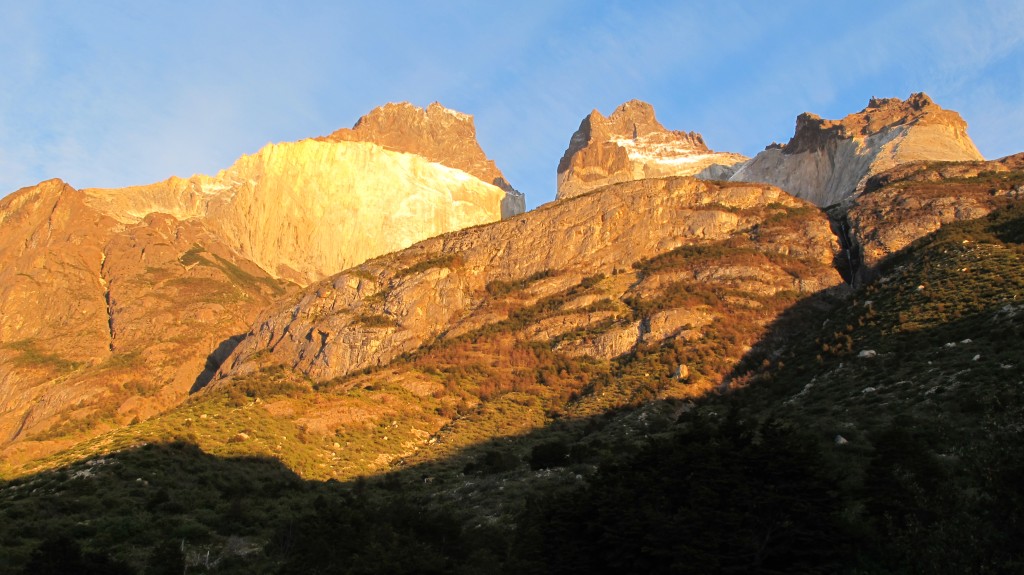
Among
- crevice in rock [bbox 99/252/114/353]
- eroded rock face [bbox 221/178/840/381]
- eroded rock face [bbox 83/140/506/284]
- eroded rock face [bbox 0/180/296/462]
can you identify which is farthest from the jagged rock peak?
crevice in rock [bbox 99/252/114/353]

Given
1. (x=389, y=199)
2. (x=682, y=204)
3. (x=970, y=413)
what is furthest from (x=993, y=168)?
(x=389, y=199)

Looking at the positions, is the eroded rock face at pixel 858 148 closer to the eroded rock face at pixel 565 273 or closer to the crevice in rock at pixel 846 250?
the crevice in rock at pixel 846 250

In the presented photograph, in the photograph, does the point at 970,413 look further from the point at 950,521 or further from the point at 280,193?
the point at 280,193

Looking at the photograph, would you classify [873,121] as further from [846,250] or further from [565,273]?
[565,273]

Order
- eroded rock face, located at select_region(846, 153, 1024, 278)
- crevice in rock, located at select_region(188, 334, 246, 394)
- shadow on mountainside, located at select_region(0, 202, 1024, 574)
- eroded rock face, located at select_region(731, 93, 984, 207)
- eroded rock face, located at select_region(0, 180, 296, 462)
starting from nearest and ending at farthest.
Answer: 1. shadow on mountainside, located at select_region(0, 202, 1024, 574)
2. eroded rock face, located at select_region(846, 153, 1024, 278)
3. eroded rock face, located at select_region(0, 180, 296, 462)
4. crevice in rock, located at select_region(188, 334, 246, 394)
5. eroded rock face, located at select_region(731, 93, 984, 207)

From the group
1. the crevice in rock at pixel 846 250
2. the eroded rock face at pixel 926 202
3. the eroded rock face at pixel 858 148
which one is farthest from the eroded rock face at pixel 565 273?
the eroded rock face at pixel 858 148

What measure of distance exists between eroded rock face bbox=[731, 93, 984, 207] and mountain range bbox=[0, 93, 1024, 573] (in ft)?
2.68

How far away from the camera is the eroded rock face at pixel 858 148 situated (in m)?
139

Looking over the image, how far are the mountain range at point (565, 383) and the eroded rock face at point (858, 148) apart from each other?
0.82 metres

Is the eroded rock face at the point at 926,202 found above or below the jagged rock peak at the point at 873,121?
below

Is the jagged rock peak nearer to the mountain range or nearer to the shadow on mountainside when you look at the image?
the mountain range

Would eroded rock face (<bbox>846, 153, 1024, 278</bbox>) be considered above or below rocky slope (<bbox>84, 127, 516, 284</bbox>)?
below

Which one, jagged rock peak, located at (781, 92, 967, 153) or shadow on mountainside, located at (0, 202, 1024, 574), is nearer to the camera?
shadow on mountainside, located at (0, 202, 1024, 574)

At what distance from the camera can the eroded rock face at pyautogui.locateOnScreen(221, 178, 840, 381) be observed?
92.0 metres
